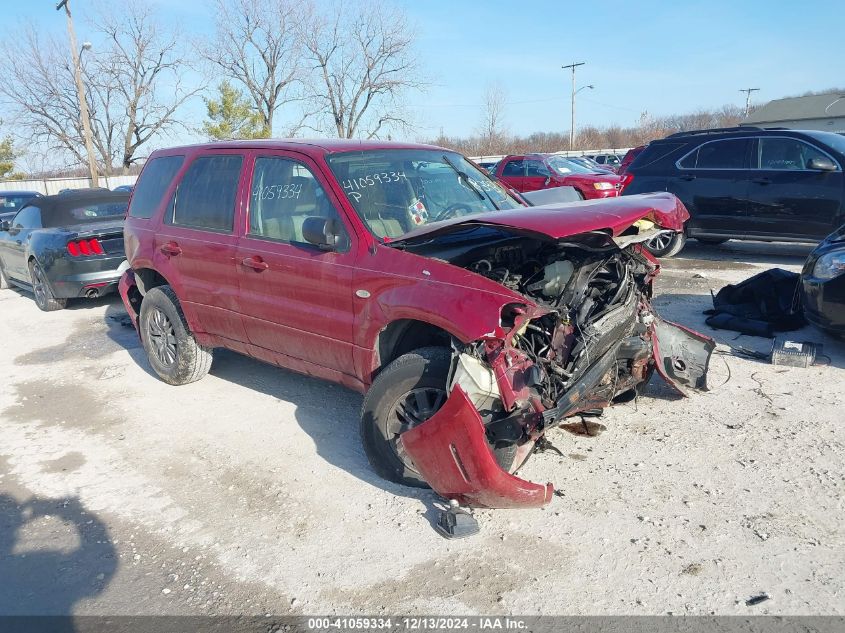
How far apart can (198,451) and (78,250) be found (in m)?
5.13

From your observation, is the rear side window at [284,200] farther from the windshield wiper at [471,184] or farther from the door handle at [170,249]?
the windshield wiper at [471,184]

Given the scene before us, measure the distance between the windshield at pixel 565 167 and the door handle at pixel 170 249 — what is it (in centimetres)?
1116

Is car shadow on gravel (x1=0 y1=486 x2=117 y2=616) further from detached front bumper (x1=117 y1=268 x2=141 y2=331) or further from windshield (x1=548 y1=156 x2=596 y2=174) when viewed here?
windshield (x1=548 y1=156 x2=596 y2=174)

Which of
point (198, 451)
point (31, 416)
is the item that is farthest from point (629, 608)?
point (31, 416)

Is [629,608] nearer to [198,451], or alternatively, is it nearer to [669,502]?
[669,502]

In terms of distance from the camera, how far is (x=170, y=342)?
5551mm

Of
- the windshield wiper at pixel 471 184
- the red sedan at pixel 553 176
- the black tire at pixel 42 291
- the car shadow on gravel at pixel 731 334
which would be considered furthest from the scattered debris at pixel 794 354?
the black tire at pixel 42 291

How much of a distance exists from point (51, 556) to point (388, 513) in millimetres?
1726

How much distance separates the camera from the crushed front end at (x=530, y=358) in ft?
10.3

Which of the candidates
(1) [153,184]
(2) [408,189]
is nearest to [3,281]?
(1) [153,184]

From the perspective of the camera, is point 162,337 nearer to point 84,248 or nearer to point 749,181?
point 84,248

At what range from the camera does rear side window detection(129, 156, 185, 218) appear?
211 inches

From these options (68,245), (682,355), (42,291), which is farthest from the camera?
(42,291)

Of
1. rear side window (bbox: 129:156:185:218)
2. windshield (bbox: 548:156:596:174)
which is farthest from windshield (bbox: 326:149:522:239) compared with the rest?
windshield (bbox: 548:156:596:174)
